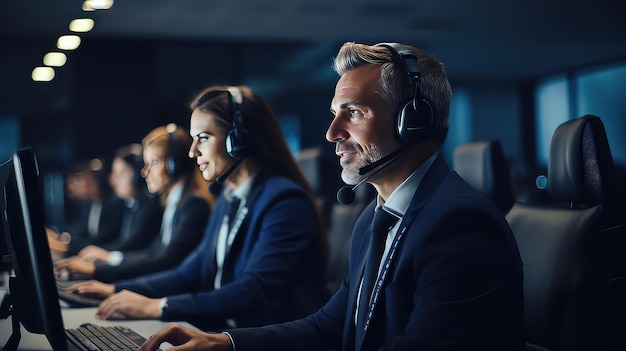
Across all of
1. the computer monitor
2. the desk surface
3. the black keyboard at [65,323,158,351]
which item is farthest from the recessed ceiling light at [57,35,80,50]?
the computer monitor

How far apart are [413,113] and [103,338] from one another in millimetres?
726

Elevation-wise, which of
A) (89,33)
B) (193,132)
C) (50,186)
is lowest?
(50,186)

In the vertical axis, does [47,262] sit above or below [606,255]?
above

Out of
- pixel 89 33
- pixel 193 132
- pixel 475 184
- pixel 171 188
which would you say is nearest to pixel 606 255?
pixel 475 184

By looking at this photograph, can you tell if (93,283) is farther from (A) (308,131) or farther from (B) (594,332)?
(A) (308,131)

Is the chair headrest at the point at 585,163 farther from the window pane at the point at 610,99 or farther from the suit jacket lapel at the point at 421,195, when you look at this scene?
the window pane at the point at 610,99

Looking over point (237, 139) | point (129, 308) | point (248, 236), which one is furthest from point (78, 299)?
point (237, 139)

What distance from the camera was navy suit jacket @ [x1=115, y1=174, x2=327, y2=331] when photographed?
169 centimetres

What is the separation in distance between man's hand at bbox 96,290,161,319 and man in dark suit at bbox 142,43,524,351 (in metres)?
0.50

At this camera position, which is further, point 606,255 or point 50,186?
point 50,186

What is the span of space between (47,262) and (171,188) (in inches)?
86.4

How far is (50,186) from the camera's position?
6.77 metres

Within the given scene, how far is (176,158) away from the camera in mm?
2971

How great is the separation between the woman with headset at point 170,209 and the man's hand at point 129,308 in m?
0.72
